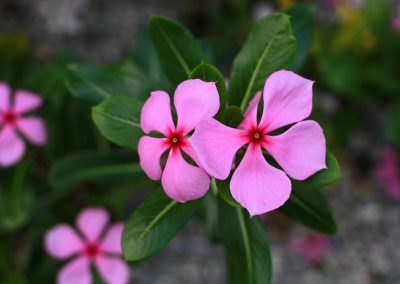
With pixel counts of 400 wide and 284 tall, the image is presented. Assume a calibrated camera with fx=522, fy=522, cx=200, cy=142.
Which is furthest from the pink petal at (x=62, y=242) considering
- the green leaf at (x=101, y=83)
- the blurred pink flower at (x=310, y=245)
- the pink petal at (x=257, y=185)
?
the blurred pink flower at (x=310, y=245)

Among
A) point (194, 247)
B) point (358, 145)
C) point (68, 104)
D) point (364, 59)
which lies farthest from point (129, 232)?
point (358, 145)

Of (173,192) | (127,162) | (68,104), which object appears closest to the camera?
(173,192)

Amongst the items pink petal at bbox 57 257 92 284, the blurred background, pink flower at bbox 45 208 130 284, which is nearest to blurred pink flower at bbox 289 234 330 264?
the blurred background

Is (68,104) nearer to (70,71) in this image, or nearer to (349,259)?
(70,71)

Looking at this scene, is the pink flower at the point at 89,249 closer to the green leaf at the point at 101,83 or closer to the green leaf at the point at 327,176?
the green leaf at the point at 101,83

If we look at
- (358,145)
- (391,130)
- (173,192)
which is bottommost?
(358,145)

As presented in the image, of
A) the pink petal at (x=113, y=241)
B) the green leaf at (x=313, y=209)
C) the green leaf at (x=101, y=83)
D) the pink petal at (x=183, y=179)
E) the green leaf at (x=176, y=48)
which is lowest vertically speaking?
the pink petal at (x=113, y=241)

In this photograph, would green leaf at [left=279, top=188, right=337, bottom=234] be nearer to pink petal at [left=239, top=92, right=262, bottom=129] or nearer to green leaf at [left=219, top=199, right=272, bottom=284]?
green leaf at [left=219, top=199, right=272, bottom=284]
